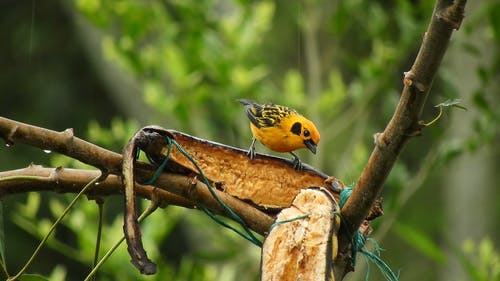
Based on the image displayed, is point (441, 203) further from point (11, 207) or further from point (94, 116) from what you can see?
point (11, 207)

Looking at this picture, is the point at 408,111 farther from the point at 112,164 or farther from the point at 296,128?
the point at 296,128

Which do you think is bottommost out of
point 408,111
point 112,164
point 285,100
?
point 285,100

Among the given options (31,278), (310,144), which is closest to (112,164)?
(31,278)

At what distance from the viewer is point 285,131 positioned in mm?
2914

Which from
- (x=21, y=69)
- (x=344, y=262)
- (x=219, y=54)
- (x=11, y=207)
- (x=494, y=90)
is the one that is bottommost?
(x=11, y=207)

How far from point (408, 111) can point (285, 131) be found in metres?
1.49

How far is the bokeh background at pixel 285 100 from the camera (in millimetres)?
4164

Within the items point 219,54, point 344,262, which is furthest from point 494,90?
point 344,262

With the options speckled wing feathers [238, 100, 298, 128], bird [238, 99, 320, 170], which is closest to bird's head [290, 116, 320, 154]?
bird [238, 99, 320, 170]

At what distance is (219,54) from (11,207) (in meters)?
2.69

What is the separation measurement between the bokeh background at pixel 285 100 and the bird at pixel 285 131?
525 mm

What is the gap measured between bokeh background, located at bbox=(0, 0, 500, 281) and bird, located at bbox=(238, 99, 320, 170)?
0.52m

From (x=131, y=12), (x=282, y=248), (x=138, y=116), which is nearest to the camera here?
(x=282, y=248)

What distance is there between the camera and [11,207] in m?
6.43
